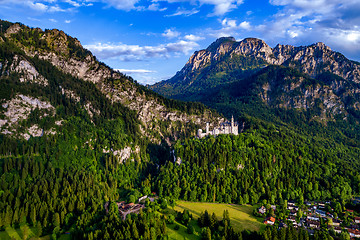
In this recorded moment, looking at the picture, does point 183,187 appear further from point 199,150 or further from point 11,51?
point 11,51

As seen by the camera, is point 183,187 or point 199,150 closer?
point 183,187

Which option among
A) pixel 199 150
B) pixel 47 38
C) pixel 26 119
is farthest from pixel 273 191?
pixel 47 38

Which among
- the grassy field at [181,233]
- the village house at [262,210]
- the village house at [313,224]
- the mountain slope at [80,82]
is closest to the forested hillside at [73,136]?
the mountain slope at [80,82]

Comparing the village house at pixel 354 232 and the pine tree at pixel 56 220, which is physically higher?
the pine tree at pixel 56 220

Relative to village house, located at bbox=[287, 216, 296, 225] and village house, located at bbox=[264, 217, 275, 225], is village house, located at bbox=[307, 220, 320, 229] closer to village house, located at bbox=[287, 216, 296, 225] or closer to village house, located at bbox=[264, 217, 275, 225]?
village house, located at bbox=[287, 216, 296, 225]

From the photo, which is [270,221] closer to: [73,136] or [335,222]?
[335,222]

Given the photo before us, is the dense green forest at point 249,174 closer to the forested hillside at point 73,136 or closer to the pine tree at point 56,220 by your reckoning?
the forested hillside at point 73,136

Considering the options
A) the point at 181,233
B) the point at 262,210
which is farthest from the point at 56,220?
the point at 262,210

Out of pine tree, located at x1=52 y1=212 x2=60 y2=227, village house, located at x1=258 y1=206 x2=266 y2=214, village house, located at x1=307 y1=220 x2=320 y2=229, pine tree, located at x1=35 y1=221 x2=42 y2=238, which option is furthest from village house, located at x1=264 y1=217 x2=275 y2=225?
pine tree, located at x1=35 y1=221 x2=42 y2=238
